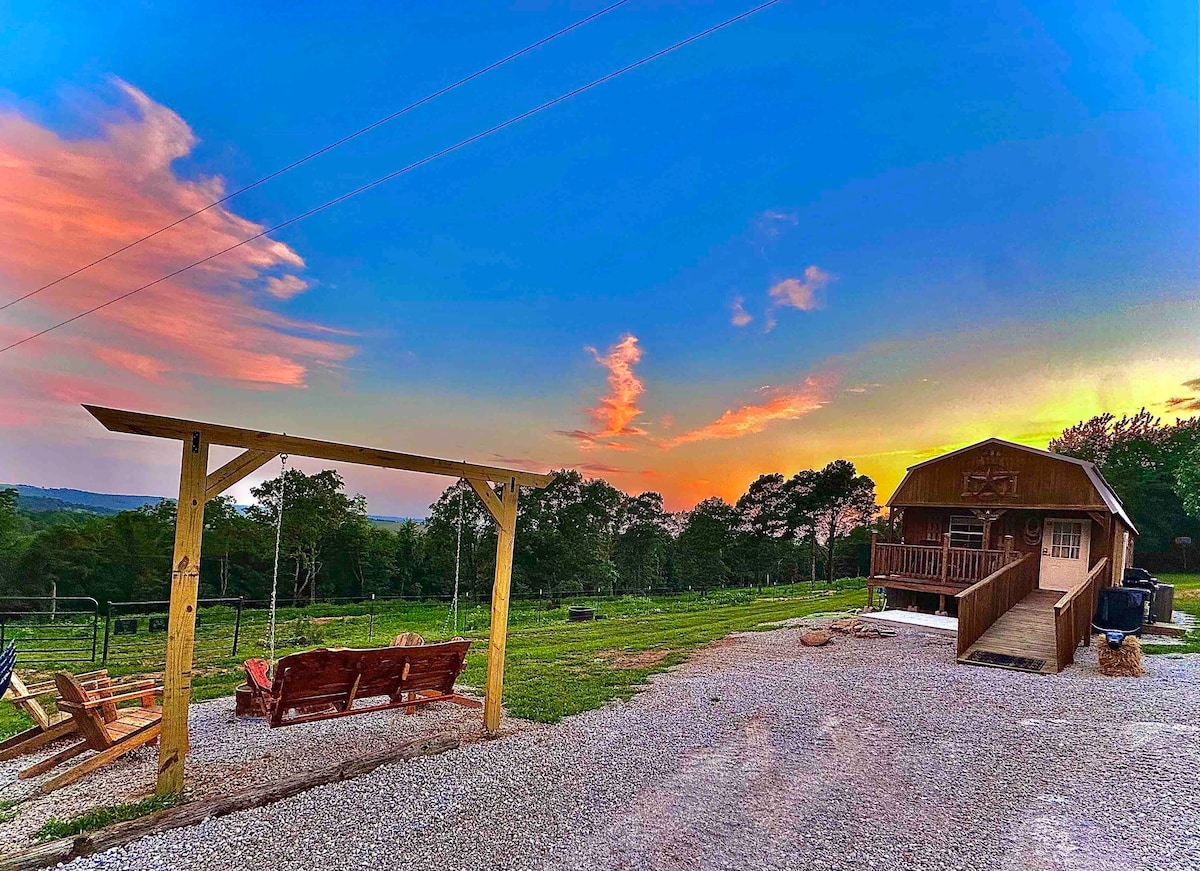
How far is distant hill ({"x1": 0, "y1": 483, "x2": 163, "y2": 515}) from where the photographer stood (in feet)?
66.4

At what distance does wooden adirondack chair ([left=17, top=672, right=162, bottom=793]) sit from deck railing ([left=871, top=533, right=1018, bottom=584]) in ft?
48.8

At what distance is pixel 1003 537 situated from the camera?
1427 centimetres

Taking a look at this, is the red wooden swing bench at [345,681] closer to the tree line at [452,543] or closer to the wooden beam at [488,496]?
the wooden beam at [488,496]

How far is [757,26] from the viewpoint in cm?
1220

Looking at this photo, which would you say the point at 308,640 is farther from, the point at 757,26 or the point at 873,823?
the point at 757,26

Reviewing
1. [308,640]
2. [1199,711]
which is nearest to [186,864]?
[1199,711]

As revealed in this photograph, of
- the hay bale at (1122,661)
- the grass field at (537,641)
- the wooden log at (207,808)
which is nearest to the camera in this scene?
the wooden log at (207,808)

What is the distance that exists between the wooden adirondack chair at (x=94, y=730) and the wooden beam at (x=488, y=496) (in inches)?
117

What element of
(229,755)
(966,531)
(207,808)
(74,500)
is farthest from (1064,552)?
(74,500)

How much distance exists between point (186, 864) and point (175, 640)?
1.37m

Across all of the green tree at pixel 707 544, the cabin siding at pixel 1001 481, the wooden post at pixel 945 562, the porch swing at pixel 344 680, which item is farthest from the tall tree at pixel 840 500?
the porch swing at pixel 344 680

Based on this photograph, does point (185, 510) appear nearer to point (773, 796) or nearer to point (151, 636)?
point (773, 796)

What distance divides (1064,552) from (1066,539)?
31 centimetres

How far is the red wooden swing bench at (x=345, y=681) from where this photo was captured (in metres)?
4.84
